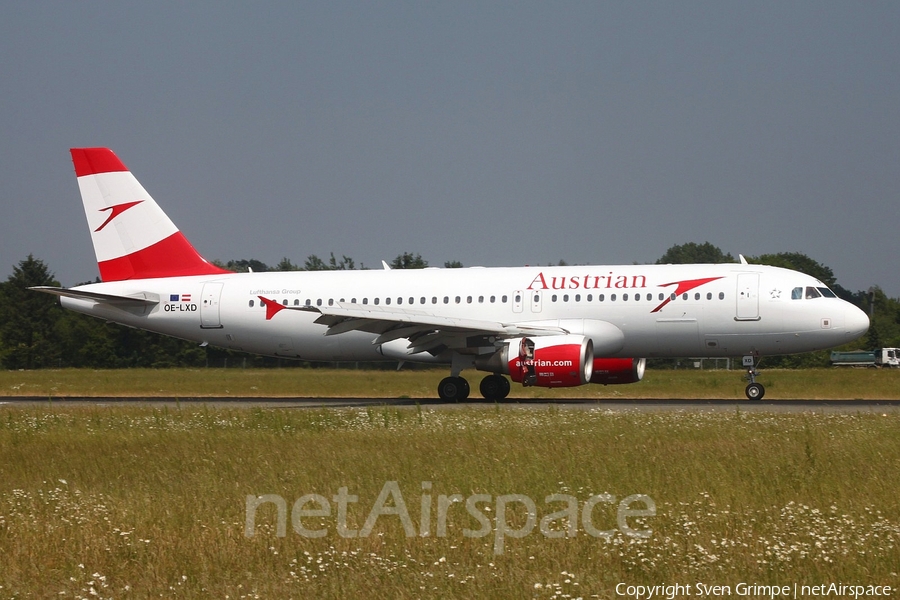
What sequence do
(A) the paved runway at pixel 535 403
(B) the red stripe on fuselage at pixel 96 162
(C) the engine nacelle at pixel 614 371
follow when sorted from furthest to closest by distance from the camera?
(B) the red stripe on fuselage at pixel 96 162, (C) the engine nacelle at pixel 614 371, (A) the paved runway at pixel 535 403

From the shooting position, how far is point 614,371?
86.9 feet

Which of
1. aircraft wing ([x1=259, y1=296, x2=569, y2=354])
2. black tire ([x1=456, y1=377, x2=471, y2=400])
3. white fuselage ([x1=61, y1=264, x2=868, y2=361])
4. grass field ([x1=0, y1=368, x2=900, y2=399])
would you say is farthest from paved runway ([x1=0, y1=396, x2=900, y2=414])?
grass field ([x1=0, y1=368, x2=900, y2=399])

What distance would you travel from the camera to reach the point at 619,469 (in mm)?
11664

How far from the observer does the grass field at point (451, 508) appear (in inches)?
291

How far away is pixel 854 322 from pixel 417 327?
10.4 meters

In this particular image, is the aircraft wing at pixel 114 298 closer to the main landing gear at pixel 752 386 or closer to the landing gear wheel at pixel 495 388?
the landing gear wheel at pixel 495 388

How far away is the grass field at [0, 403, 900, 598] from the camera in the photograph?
7383 mm

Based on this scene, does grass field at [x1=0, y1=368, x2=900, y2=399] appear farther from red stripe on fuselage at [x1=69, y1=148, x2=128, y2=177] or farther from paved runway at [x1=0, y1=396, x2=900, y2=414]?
red stripe on fuselage at [x1=69, y1=148, x2=128, y2=177]

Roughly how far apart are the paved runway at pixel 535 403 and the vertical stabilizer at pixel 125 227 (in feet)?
12.5

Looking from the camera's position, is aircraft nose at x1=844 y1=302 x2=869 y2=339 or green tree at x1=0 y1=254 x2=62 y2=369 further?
green tree at x1=0 y1=254 x2=62 y2=369

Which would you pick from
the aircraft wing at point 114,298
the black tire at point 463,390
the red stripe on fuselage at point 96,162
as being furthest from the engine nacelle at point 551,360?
the red stripe on fuselage at point 96,162

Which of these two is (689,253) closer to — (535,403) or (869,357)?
(869,357)

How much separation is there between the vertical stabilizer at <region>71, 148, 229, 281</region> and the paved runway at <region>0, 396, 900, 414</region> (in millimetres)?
3809

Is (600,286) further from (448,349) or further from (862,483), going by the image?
(862,483)
